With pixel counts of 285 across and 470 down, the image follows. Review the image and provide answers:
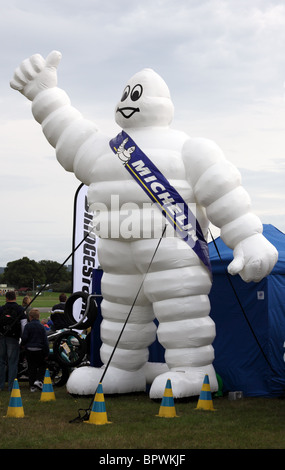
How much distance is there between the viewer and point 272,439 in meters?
5.76

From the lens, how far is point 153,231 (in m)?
7.30

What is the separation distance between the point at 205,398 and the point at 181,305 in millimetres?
988

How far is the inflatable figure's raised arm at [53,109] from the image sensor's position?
311 inches

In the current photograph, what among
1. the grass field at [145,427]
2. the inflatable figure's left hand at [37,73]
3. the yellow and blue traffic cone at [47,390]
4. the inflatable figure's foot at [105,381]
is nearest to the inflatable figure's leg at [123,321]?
the inflatable figure's foot at [105,381]

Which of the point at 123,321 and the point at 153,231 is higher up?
the point at 153,231

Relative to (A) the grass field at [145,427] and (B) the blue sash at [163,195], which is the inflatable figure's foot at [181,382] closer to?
(A) the grass field at [145,427]

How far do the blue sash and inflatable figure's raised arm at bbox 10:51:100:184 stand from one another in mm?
701

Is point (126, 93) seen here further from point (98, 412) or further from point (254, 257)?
point (98, 412)

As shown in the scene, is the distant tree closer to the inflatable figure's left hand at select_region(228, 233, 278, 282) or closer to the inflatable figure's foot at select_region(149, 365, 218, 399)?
the inflatable figure's foot at select_region(149, 365, 218, 399)

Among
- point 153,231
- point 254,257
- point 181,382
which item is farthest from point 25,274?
point 254,257

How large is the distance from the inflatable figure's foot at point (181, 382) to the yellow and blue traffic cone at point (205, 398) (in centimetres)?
18

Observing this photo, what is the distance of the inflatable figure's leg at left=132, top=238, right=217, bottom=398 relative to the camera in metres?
7.25
